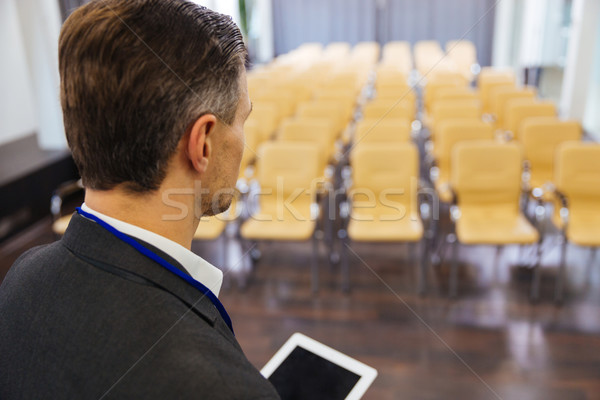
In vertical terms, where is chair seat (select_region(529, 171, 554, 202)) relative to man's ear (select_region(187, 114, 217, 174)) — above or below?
below

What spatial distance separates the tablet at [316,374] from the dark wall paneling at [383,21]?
14277 mm

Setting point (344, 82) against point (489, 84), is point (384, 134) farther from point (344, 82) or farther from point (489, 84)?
point (489, 84)

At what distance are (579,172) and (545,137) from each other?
97cm

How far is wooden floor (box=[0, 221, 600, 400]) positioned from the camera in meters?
2.63

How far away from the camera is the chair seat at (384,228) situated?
332 centimetres

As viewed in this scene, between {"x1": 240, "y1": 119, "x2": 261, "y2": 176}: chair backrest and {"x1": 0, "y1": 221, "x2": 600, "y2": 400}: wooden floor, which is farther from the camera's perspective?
{"x1": 240, "y1": 119, "x2": 261, "y2": 176}: chair backrest

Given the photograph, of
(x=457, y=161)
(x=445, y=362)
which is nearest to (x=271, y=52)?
(x=457, y=161)

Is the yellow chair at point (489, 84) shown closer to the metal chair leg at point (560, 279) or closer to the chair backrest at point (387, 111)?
the chair backrest at point (387, 111)

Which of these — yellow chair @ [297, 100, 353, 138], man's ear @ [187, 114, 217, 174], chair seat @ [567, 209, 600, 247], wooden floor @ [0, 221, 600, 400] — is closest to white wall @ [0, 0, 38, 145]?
wooden floor @ [0, 221, 600, 400]

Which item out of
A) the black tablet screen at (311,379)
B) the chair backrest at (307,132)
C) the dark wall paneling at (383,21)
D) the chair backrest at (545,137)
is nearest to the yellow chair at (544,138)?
the chair backrest at (545,137)

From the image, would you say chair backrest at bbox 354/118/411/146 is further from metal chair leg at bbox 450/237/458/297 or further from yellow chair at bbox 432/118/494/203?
metal chair leg at bbox 450/237/458/297

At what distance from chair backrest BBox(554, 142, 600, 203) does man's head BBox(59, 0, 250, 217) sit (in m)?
3.52

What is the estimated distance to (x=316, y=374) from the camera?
59.3 inches

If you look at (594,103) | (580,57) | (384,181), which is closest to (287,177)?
(384,181)
